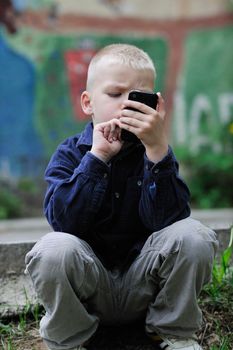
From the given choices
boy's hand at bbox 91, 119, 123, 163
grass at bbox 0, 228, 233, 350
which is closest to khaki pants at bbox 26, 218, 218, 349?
grass at bbox 0, 228, 233, 350

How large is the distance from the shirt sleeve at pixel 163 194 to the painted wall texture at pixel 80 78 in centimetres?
459

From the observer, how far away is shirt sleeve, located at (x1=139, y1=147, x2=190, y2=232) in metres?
2.09

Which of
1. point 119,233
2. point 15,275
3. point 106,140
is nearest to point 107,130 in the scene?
point 106,140

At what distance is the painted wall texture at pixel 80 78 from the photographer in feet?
21.9

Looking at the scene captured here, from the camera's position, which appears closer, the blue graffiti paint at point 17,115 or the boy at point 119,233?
the boy at point 119,233

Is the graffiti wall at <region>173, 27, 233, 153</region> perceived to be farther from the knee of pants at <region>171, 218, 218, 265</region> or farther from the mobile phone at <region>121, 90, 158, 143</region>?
the knee of pants at <region>171, 218, 218, 265</region>

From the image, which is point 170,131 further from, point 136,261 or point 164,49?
point 136,261

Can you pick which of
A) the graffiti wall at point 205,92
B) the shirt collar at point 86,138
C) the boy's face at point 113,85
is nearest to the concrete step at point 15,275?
the shirt collar at point 86,138

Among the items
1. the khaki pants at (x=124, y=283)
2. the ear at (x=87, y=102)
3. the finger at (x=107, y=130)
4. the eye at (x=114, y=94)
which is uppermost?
the eye at (x=114, y=94)

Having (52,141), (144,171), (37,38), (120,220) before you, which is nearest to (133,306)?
(120,220)

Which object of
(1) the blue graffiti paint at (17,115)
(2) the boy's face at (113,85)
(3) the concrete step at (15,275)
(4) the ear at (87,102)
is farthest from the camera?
(1) the blue graffiti paint at (17,115)

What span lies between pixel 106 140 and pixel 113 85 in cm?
23

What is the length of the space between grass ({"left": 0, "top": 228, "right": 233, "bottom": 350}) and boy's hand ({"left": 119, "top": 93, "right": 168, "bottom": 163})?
0.70 m

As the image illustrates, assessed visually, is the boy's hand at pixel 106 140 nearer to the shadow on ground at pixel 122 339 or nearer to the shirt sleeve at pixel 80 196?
the shirt sleeve at pixel 80 196
